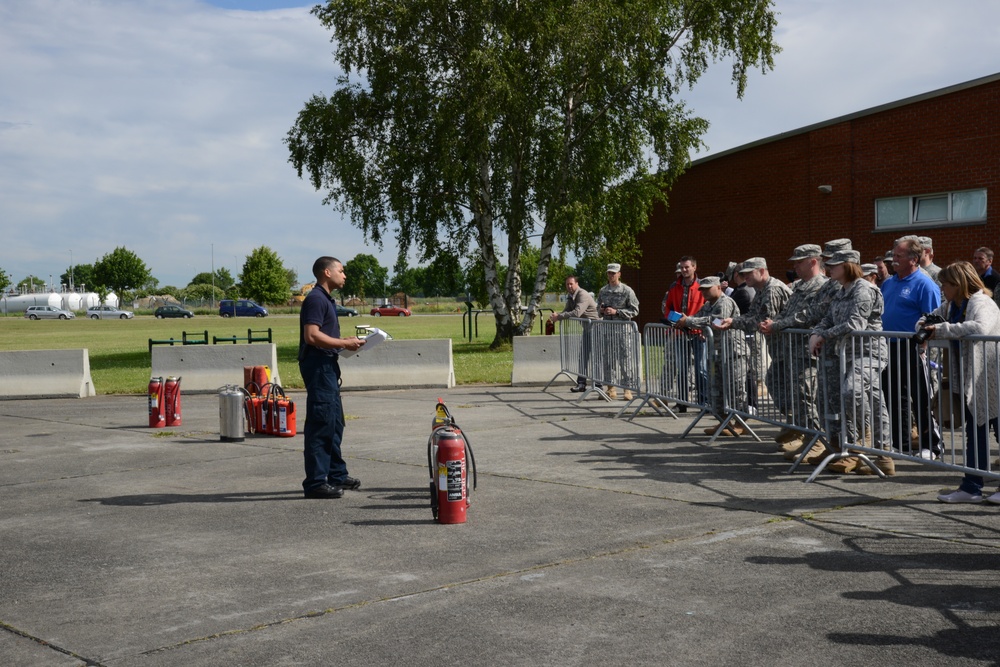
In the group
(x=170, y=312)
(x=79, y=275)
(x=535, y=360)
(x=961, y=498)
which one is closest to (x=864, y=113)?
(x=535, y=360)

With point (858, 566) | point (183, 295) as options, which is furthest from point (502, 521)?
point (183, 295)

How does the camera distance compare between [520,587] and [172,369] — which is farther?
[172,369]

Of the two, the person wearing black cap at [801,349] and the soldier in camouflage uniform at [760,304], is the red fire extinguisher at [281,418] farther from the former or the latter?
the person wearing black cap at [801,349]

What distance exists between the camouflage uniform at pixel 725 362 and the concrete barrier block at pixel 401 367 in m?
7.83

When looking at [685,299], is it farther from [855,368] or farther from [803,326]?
[855,368]

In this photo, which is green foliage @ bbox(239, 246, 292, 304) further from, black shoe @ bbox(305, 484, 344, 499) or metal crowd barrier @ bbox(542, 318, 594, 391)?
black shoe @ bbox(305, 484, 344, 499)

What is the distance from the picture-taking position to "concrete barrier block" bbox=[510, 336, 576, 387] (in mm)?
18266

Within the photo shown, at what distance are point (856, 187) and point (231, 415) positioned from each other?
68.3 ft

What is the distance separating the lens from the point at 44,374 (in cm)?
1781

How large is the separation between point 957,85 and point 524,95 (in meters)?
10.8

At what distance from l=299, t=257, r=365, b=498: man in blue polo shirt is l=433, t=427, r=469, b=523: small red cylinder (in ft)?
4.50

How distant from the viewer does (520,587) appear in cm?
545

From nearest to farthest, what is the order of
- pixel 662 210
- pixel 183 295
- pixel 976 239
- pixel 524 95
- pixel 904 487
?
pixel 904 487, pixel 976 239, pixel 524 95, pixel 662 210, pixel 183 295

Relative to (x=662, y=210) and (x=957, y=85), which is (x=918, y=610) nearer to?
(x=957, y=85)
